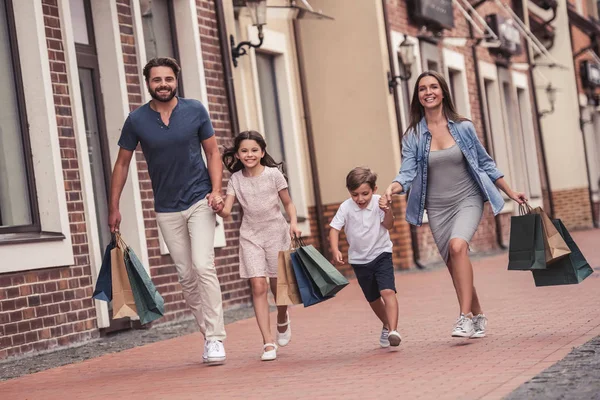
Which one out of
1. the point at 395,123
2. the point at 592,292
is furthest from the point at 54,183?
the point at 395,123

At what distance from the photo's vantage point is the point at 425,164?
8.29 m

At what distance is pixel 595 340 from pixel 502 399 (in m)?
2.22

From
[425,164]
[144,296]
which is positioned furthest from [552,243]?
[144,296]

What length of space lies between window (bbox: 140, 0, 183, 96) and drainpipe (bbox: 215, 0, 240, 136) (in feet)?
2.30

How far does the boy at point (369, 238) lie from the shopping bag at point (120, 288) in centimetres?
131

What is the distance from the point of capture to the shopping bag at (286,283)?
8078 millimetres

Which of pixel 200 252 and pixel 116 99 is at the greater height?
pixel 116 99

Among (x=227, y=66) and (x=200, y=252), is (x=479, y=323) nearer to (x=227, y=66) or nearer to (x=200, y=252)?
(x=200, y=252)

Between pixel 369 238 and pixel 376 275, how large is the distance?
9.3 inches

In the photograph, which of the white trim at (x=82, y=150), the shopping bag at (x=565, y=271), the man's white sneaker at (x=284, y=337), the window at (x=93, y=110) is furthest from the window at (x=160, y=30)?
the shopping bag at (x=565, y=271)

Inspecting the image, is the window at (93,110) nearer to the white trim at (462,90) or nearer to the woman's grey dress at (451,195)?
the woman's grey dress at (451,195)

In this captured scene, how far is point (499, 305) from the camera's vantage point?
10961mm

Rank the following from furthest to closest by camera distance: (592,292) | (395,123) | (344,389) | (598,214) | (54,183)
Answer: (598,214) < (395,123) < (592,292) < (54,183) < (344,389)

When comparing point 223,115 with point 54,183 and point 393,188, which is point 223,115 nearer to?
point 54,183
